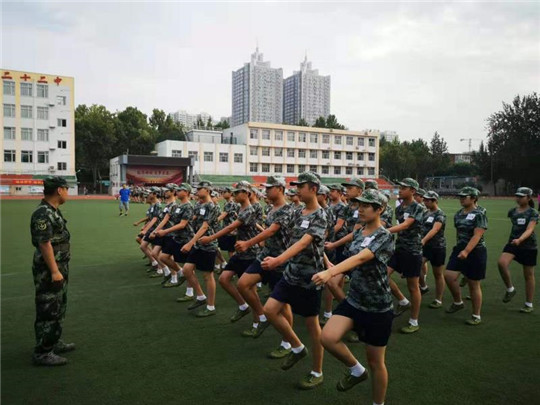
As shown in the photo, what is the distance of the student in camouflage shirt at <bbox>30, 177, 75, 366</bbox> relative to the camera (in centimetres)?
442

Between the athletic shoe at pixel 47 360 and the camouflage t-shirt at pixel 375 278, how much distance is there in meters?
3.43

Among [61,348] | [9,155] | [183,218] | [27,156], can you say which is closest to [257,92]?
[27,156]

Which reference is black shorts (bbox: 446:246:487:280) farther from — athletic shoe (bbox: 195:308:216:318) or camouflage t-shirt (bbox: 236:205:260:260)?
athletic shoe (bbox: 195:308:216:318)

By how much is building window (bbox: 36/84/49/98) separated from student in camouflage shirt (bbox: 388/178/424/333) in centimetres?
5886

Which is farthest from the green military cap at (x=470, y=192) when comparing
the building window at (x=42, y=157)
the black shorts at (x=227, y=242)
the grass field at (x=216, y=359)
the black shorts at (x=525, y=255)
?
the building window at (x=42, y=157)

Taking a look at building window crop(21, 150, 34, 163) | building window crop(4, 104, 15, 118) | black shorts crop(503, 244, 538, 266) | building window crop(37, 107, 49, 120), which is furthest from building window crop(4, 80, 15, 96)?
black shorts crop(503, 244, 538, 266)

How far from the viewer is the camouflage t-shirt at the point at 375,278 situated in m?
3.55

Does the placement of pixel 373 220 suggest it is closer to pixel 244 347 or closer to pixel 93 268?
pixel 244 347

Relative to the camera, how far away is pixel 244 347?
5.25 meters

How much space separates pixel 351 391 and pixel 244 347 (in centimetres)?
164

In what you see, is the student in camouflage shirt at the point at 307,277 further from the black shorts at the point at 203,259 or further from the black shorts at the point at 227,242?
the black shorts at the point at 227,242

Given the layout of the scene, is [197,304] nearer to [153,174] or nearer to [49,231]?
[49,231]

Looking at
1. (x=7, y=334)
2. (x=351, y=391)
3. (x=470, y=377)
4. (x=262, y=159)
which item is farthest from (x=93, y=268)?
(x=262, y=159)

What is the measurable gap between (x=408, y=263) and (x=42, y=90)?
59589mm
